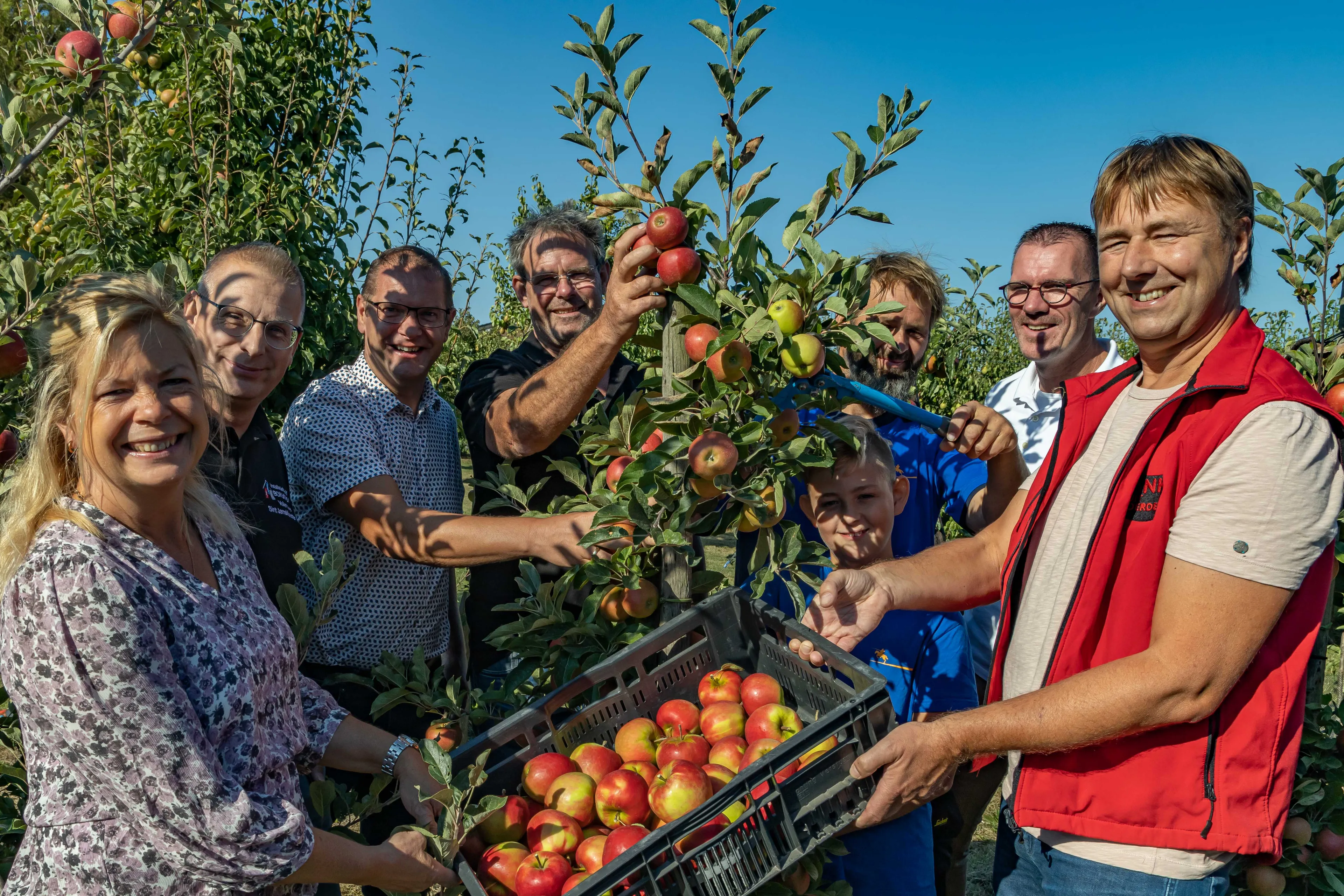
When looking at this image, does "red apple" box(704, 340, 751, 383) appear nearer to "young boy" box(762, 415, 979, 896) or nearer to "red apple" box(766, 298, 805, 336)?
"red apple" box(766, 298, 805, 336)

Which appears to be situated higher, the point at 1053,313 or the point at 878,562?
the point at 1053,313

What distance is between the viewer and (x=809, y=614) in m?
1.81

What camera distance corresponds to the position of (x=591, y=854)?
1431 mm

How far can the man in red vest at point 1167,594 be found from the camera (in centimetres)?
130

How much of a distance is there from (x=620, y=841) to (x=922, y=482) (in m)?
1.35

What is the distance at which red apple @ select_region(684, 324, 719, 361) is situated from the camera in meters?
1.60

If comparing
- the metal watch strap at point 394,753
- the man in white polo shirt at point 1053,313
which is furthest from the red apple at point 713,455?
the man in white polo shirt at point 1053,313

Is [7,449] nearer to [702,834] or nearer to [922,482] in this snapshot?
[702,834]

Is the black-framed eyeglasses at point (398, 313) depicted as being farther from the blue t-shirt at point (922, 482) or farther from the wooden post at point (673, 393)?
the blue t-shirt at point (922, 482)

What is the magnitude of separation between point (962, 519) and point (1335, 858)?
1.13 m

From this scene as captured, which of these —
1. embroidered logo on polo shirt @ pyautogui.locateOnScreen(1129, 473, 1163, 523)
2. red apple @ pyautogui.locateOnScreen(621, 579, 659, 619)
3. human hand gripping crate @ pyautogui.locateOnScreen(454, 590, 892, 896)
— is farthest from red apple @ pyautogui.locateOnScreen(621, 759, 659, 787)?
embroidered logo on polo shirt @ pyautogui.locateOnScreen(1129, 473, 1163, 523)

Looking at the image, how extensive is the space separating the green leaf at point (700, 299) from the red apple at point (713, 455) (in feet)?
0.68

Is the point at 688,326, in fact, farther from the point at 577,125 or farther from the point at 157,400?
the point at 157,400

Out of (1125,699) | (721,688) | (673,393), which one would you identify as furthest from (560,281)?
(1125,699)
